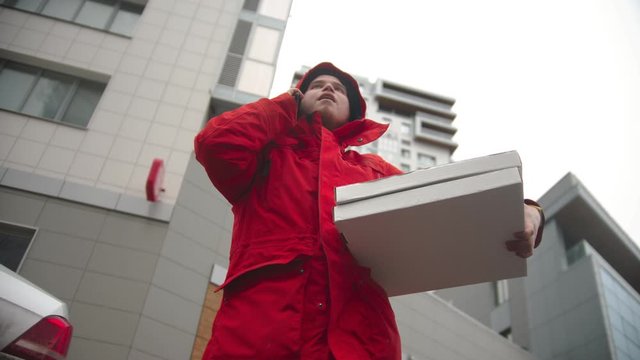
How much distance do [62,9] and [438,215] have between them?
1072 cm

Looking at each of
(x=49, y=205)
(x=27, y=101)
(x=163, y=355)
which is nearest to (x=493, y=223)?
(x=163, y=355)

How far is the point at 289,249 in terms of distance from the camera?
1.29m

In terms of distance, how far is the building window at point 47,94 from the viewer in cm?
777

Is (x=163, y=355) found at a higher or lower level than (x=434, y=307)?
higher

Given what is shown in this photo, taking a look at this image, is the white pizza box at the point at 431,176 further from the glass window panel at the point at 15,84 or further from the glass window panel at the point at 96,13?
the glass window panel at the point at 96,13

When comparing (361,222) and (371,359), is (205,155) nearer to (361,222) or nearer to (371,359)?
(361,222)

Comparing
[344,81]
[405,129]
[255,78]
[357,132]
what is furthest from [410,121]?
[357,132]

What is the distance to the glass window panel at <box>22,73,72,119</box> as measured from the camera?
7.77m

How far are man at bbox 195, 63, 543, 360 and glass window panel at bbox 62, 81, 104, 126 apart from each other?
7.51 metres

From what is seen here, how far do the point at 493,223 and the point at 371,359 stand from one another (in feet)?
1.83

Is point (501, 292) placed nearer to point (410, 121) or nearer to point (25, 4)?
point (25, 4)

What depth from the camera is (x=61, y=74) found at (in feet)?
27.3

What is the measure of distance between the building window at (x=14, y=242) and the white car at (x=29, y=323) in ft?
16.7

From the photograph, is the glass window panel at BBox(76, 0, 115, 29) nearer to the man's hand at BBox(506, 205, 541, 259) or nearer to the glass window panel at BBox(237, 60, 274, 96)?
the glass window panel at BBox(237, 60, 274, 96)
